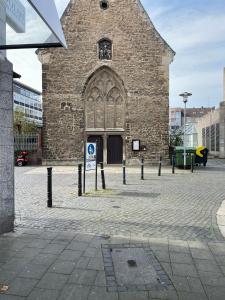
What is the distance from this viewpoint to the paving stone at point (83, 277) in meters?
4.19

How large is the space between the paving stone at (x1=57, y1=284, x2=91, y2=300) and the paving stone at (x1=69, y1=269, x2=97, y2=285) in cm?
12

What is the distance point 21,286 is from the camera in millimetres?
4039

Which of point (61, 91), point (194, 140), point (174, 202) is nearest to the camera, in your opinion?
point (174, 202)

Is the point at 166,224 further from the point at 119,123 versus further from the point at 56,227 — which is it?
the point at 119,123

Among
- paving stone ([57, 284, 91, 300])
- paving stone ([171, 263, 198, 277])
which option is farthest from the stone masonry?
paving stone ([171, 263, 198, 277])

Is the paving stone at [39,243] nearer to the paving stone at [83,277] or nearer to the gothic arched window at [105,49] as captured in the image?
the paving stone at [83,277]

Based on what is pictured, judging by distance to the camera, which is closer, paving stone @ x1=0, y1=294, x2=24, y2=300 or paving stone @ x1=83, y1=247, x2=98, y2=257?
paving stone @ x1=0, y1=294, x2=24, y2=300

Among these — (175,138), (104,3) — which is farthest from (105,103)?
(175,138)

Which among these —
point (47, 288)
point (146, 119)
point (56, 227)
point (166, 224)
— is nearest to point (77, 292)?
point (47, 288)

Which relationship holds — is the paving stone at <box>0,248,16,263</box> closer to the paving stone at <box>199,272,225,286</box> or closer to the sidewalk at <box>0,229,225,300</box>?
the sidewalk at <box>0,229,225,300</box>

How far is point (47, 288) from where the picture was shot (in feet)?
13.1

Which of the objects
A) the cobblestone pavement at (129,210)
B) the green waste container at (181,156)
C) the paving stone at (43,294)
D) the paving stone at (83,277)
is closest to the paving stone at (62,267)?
the paving stone at (83,277)

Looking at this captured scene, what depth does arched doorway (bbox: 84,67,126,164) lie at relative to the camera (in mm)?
26078

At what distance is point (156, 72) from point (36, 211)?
19310 millimetres
